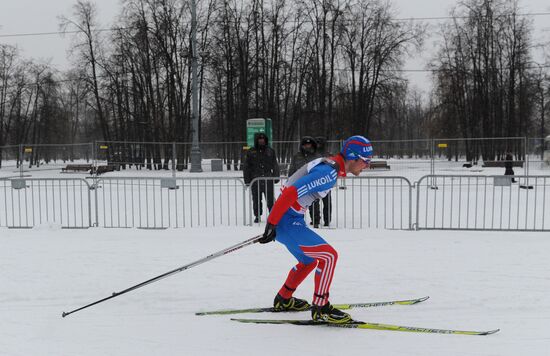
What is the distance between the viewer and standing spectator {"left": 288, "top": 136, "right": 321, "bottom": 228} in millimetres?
9133

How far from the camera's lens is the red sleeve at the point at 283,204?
168 inches

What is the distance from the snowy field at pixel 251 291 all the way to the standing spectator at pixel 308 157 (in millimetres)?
634

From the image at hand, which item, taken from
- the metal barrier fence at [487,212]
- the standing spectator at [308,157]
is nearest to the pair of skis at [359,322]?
the metal barrier fence at [487,212]

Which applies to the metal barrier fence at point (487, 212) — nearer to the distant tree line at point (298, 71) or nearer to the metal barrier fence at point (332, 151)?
the metal barrier fence at point (332, 151)

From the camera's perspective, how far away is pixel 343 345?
163 inches

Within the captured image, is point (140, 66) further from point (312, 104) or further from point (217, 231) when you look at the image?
point (217, 231)

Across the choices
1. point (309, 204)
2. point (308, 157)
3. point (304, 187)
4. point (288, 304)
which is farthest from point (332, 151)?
point (304, 187)

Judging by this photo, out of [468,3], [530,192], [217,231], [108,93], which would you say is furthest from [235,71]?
[217,231]

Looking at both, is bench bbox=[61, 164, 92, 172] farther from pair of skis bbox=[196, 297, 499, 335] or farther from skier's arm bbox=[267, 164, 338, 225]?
skier's arm bbox=[267, 164, 338, 225]

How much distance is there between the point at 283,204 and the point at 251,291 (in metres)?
1.86

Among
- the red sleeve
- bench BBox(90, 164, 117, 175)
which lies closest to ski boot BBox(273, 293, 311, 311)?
the red sleeve

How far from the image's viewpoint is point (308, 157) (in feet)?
30.7

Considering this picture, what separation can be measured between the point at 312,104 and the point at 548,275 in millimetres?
28749

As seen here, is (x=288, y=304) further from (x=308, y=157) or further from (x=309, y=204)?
(x=308, y=157)
